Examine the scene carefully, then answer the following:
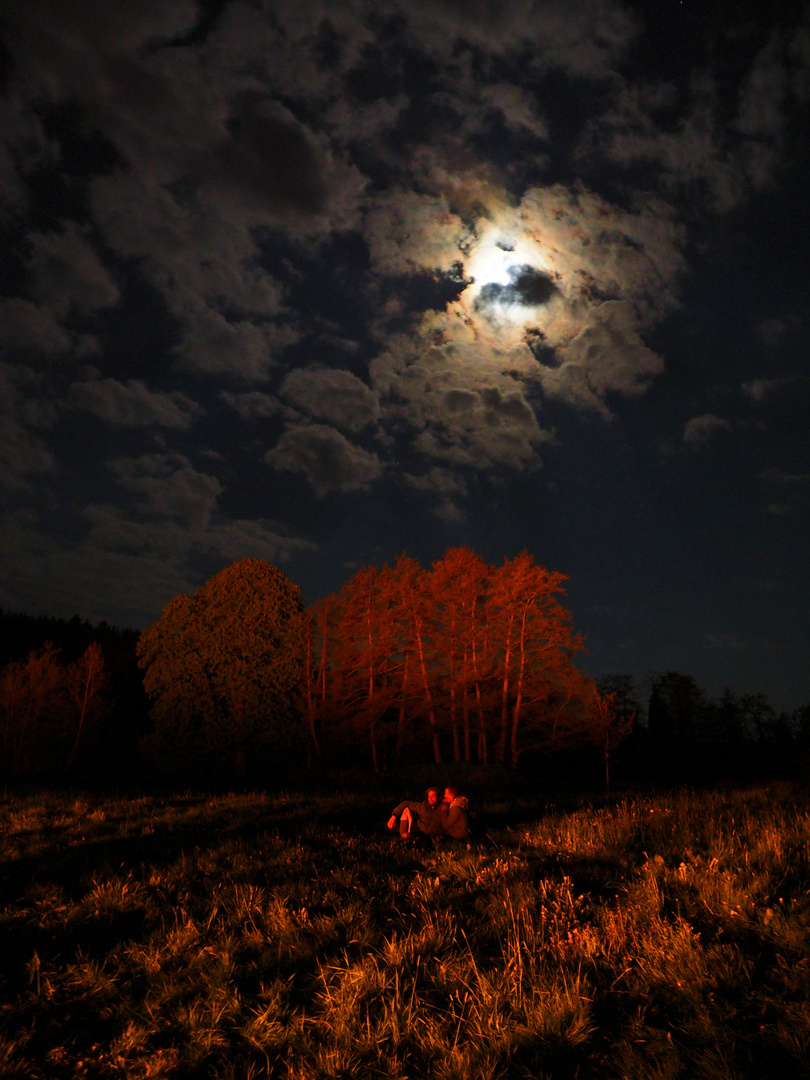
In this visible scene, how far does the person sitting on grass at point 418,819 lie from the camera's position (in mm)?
9750

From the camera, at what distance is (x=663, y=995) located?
3973mm

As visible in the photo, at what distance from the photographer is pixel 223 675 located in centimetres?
2950

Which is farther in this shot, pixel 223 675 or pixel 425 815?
pixel 223 675

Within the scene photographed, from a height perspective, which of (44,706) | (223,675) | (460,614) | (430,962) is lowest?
(430,962)

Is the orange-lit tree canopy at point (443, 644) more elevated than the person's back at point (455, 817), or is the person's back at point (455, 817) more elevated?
the orange-lit tree canopy at point (443, 644)

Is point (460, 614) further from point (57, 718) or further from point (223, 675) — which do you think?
point (57, 718)

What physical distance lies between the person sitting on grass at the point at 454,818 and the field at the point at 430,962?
5.15 feet

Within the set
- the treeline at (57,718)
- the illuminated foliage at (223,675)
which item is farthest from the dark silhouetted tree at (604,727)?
the treeline at (57,718)

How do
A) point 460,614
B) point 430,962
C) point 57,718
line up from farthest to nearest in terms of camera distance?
point 57,718
point 460,614
point 430,962

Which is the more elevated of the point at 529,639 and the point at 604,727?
the point at 529,639

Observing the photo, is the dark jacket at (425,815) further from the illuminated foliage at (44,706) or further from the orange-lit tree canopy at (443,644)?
the illuminated foliage at (44,706)

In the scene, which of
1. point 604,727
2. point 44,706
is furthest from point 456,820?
point 44,706

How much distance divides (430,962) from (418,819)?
217 inches

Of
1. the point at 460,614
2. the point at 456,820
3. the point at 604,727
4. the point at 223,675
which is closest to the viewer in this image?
the point at 456,820
